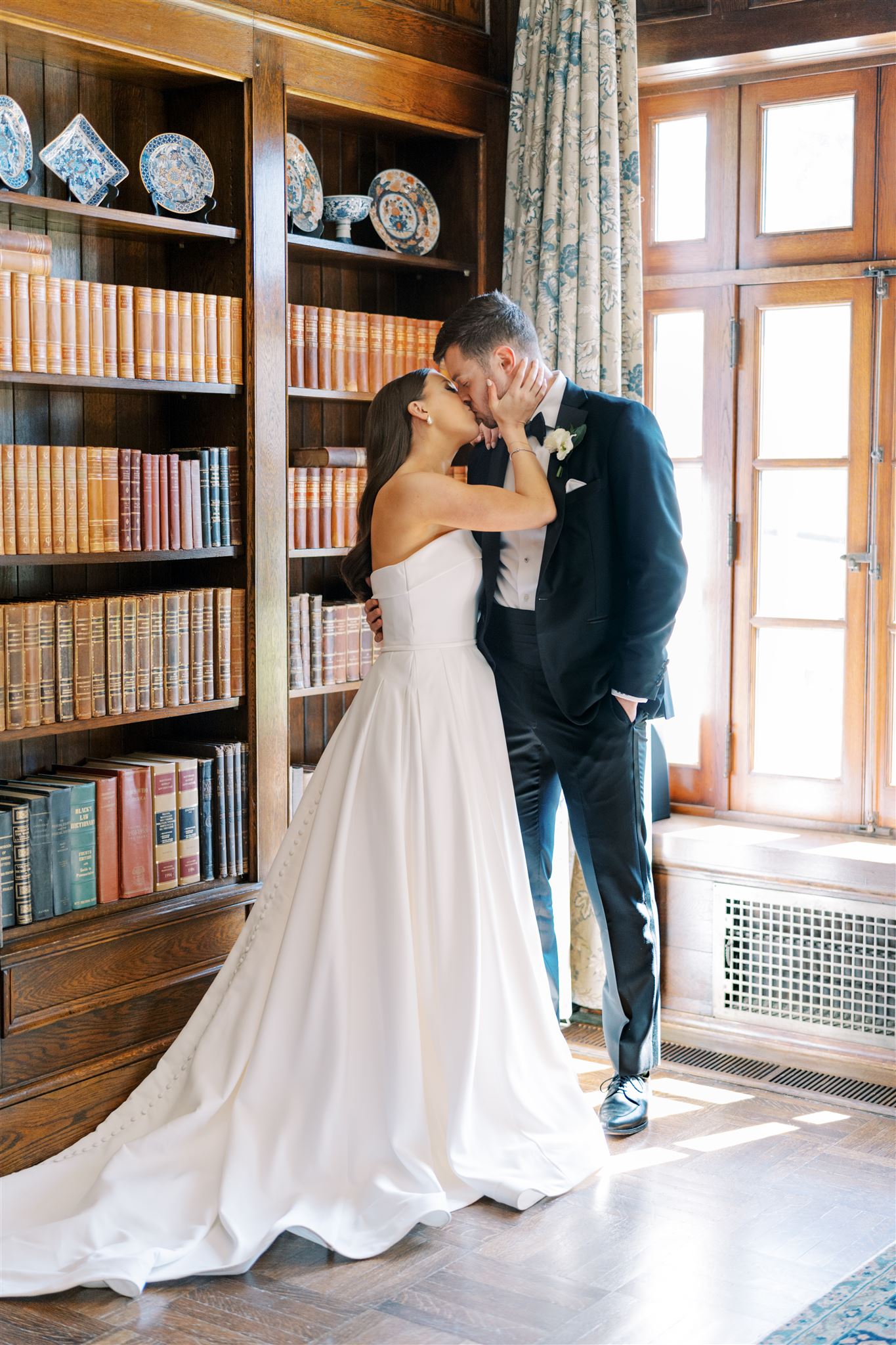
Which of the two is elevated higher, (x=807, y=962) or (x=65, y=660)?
(x=65, y=660)

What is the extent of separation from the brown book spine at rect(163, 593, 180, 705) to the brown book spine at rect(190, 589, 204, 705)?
1.6 inches

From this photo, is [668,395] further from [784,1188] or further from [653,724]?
[784,1188]

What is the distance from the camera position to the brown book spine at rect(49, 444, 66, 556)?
10.4ft

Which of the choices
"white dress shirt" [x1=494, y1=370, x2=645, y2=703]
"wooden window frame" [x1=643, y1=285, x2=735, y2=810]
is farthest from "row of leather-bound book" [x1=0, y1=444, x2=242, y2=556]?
"wooden window frame" [x1=643, y1=285, x2=735, y2=810]

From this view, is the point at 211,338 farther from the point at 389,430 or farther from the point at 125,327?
the point at 389,430

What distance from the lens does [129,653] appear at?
132 inches

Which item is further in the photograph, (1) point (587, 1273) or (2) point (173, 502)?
(2) point (173, 502)

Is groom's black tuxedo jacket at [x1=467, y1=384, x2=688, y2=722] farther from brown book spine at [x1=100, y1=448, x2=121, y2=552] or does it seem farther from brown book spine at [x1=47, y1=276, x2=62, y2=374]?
brown book spine at [x1=47, y1=276, x2=62, y2=374]

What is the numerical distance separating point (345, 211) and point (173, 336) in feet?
2.44

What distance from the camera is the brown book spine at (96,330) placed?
3225 millimetres

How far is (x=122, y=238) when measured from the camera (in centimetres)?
353

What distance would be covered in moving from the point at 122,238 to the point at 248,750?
1309 mm

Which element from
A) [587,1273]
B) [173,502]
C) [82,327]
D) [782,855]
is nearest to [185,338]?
[82,327]

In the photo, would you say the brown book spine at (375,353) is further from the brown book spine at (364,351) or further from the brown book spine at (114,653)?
the brown book spine at (114,653)
